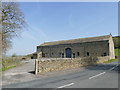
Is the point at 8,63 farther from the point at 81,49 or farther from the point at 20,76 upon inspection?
the point at 81,49

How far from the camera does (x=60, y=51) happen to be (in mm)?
45781

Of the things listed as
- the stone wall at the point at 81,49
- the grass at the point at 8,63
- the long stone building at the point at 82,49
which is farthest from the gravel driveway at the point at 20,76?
the stone wall at the point at 81,49

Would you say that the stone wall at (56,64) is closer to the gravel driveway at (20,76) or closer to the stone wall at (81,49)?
the gravel driveway at (20,76)

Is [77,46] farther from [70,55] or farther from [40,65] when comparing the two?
[40,65]

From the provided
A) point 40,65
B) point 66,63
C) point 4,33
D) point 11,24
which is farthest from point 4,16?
point 66,63

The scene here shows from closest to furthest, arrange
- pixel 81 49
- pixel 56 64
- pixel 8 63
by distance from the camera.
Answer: pixel 56 64 → pixel 8 63 → pixel 81 49

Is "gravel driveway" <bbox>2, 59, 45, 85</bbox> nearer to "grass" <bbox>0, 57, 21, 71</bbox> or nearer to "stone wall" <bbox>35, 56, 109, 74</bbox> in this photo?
"stone wall" <bbox>35, 56, 109, 74</bbox>

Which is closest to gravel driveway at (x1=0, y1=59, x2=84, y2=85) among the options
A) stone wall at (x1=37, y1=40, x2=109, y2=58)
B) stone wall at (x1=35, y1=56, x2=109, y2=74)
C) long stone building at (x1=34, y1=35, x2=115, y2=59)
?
stone wall at (x1=35, y1=56, x2=109, y2=74)

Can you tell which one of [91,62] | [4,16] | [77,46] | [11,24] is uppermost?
[4,16]

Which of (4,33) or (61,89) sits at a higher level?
(4,33)

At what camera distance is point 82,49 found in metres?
40.3

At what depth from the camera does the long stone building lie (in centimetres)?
3581

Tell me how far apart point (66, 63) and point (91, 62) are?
782cm

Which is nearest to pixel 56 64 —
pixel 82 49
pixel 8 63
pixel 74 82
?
pixel 74 82
